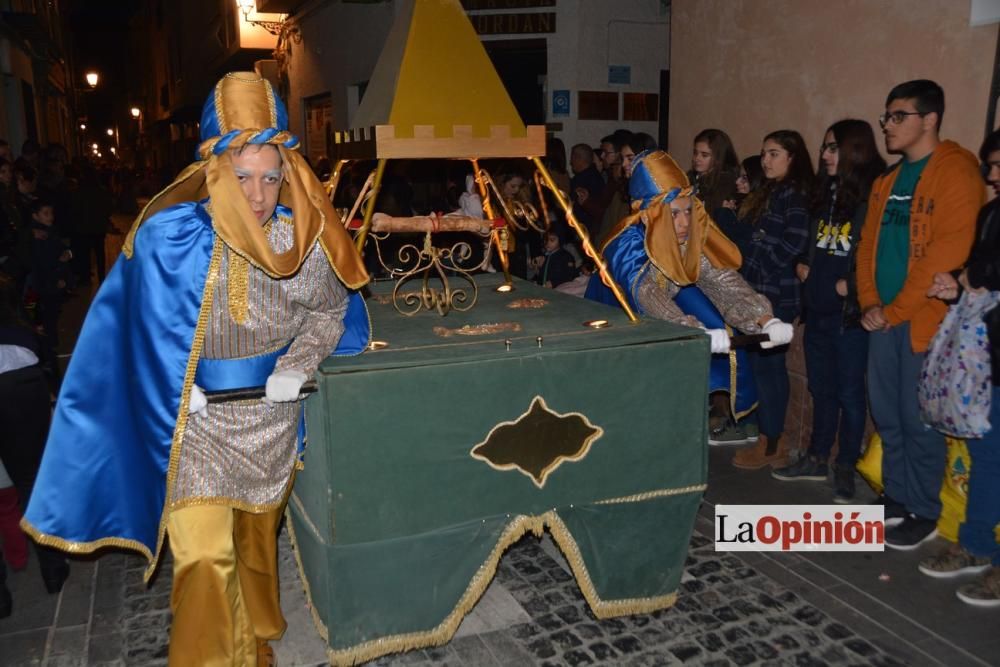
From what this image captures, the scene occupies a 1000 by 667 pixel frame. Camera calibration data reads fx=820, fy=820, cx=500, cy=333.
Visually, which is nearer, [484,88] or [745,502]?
[484,88]

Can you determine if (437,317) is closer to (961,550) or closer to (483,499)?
(483,499)

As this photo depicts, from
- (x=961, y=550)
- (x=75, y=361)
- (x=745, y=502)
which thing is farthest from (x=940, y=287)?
(x=75, y=361)

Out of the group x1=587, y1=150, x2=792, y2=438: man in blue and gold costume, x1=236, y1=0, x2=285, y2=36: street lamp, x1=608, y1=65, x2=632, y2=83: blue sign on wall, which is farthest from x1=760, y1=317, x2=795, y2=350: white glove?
x1=236, y1=0, x2=285, y2=36: street lamp

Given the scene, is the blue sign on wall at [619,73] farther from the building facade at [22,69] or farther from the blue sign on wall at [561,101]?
the building facade at [22,69]

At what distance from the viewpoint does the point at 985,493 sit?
355 centimetres

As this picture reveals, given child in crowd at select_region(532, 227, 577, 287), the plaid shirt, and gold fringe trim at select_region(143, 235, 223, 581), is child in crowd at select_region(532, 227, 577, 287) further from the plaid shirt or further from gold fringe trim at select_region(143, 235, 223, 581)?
gold fringe trim at select_region(143, 235, 223, 581)

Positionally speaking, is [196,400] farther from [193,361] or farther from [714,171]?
[714,171]

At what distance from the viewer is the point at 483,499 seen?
2902mm

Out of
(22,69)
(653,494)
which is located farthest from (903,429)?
(22,69)

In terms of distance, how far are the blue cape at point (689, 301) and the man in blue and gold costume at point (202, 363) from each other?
1.41 meters

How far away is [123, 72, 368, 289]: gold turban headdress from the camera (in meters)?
2.48

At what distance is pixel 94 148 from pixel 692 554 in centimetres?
5484

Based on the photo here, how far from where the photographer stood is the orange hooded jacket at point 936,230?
3.61m

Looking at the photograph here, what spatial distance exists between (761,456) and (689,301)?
1630mm
